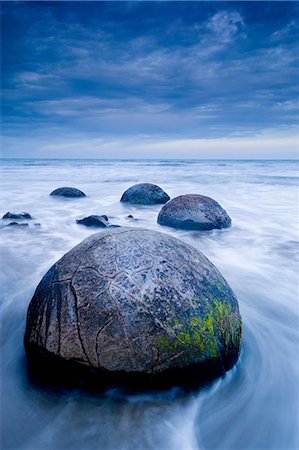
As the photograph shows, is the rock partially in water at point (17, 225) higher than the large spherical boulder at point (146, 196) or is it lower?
lower

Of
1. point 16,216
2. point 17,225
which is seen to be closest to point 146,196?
point 16,216

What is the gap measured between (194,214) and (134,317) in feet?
15.9

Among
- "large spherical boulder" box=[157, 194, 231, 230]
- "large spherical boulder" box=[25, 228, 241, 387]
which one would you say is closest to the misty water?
"large spherical boulder" box=[25, 228, 241, 387]

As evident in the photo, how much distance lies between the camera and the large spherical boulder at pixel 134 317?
2256 mm

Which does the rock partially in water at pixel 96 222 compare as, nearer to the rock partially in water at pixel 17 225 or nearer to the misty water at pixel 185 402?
the rock partially in water at pixel 17 225

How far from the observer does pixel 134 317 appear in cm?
227

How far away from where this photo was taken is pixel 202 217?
692 centimetres

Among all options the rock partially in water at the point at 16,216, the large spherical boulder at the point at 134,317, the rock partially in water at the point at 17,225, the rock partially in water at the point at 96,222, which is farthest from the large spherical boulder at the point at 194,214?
the large spherical boulder at the point at 134,317

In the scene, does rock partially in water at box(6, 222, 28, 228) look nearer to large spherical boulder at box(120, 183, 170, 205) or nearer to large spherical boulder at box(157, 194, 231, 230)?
large spherical boulder at box(157, 194, 231, 230)

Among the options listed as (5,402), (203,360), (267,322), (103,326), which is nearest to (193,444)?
(203,360)

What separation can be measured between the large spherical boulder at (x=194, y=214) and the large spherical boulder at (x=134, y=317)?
13.9 feet

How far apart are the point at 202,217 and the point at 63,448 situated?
17.6 ft

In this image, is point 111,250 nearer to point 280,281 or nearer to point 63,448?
point 63,448

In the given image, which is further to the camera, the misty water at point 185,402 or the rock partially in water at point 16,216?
the rock partially in water at point 16,216
